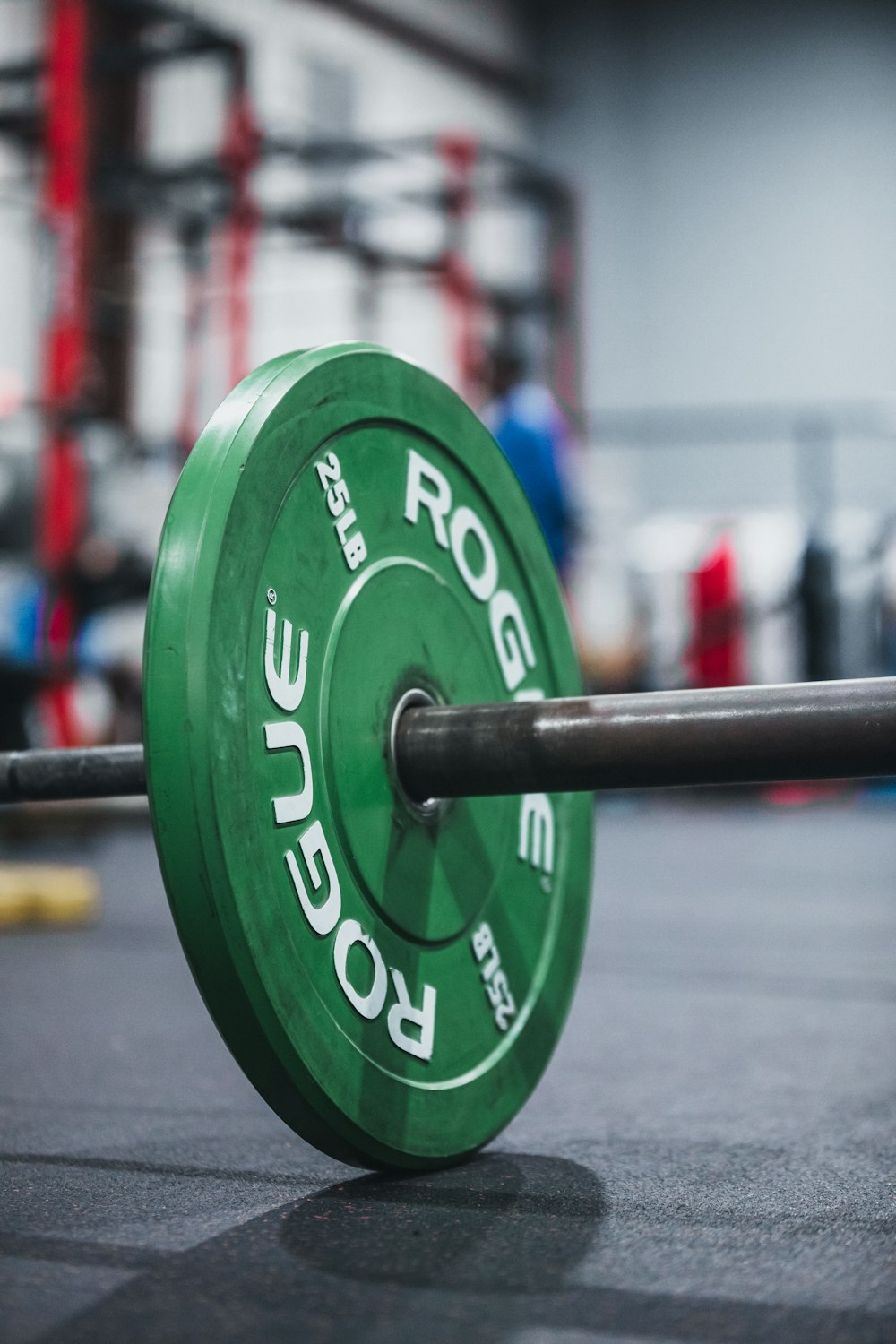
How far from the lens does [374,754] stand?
0.97 m

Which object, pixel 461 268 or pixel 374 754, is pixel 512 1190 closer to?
pixel 374 754

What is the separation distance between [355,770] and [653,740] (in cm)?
18

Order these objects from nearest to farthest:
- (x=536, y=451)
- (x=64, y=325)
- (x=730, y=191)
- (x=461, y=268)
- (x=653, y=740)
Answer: (x=653, y=740) < (x=536, y=451) < (x=64, y=325) < (x=461, y=268) < (x=730, y=191)

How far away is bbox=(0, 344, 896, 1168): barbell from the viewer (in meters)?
0.83

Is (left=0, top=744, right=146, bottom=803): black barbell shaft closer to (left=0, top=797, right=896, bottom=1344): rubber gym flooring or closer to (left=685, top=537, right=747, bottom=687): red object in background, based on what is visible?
(left=0, top=797, right=896, bottom=1344): rubber gym flooring

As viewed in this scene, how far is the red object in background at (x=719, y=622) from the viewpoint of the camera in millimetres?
5949

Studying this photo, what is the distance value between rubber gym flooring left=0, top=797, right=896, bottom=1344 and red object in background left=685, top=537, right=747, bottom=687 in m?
3.96

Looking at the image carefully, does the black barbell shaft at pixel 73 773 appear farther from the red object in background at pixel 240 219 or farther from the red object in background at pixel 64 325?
the red object in background at pixel 240 219

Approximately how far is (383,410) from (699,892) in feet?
7.37

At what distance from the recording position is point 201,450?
874 mm

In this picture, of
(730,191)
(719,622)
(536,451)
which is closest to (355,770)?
(536,451)

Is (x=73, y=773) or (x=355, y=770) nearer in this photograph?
(x=355, y=770)

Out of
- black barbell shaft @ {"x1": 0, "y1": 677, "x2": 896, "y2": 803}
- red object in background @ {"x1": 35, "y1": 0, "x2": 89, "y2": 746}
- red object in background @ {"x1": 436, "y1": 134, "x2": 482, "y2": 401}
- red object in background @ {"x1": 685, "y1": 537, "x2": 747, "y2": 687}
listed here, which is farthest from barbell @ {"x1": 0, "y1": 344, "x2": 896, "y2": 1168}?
red object in background @ {"x1": 436, "y1": 134, "x2": 482, "y2": 401}

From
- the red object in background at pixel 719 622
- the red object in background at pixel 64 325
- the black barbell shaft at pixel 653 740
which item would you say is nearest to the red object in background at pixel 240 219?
the red object in background at pixel 64 325
